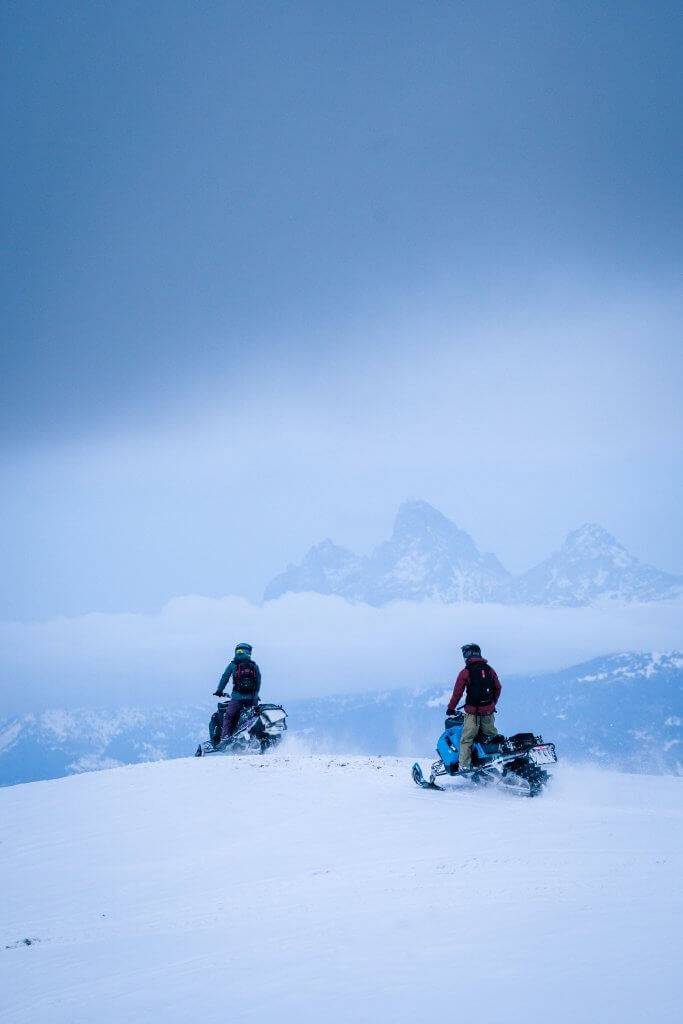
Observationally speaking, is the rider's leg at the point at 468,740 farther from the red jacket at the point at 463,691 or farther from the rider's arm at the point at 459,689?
the rider's arm at the point at 459,689

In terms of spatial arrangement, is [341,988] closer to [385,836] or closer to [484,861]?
[484,861]

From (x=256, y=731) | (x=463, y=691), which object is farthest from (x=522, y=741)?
(x=256, y=731)

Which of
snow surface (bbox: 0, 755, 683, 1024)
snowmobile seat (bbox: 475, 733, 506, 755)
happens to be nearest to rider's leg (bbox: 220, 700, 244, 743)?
snow surface (bbox: 0, 755, 683, 1024)

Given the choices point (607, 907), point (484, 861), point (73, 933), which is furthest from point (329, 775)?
point (607, 907)

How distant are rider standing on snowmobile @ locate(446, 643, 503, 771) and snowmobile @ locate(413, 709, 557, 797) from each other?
0.47 feet

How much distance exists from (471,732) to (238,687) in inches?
315

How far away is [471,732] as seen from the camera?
13.4 metres

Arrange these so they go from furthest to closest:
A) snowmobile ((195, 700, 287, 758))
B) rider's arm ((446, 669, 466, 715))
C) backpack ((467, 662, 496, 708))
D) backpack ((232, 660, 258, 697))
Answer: backpack ((232, 660, 258, 697)) < snowmobile ((195, 700, 287, 758)) < rider's arm ((446, 669, 466, 715)) < backpack ((467, 662, 496, 708))

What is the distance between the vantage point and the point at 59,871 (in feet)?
33.0

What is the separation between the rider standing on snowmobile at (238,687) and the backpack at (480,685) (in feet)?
25.5

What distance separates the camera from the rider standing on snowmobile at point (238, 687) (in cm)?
1928

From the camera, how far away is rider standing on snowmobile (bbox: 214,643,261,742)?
19281 millimetres

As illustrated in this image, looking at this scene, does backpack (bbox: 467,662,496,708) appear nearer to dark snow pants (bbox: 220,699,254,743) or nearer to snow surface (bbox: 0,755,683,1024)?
snow surface (bbox: 0,755,683,1024)

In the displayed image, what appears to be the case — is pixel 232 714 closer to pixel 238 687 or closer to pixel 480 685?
pixel 238 687
